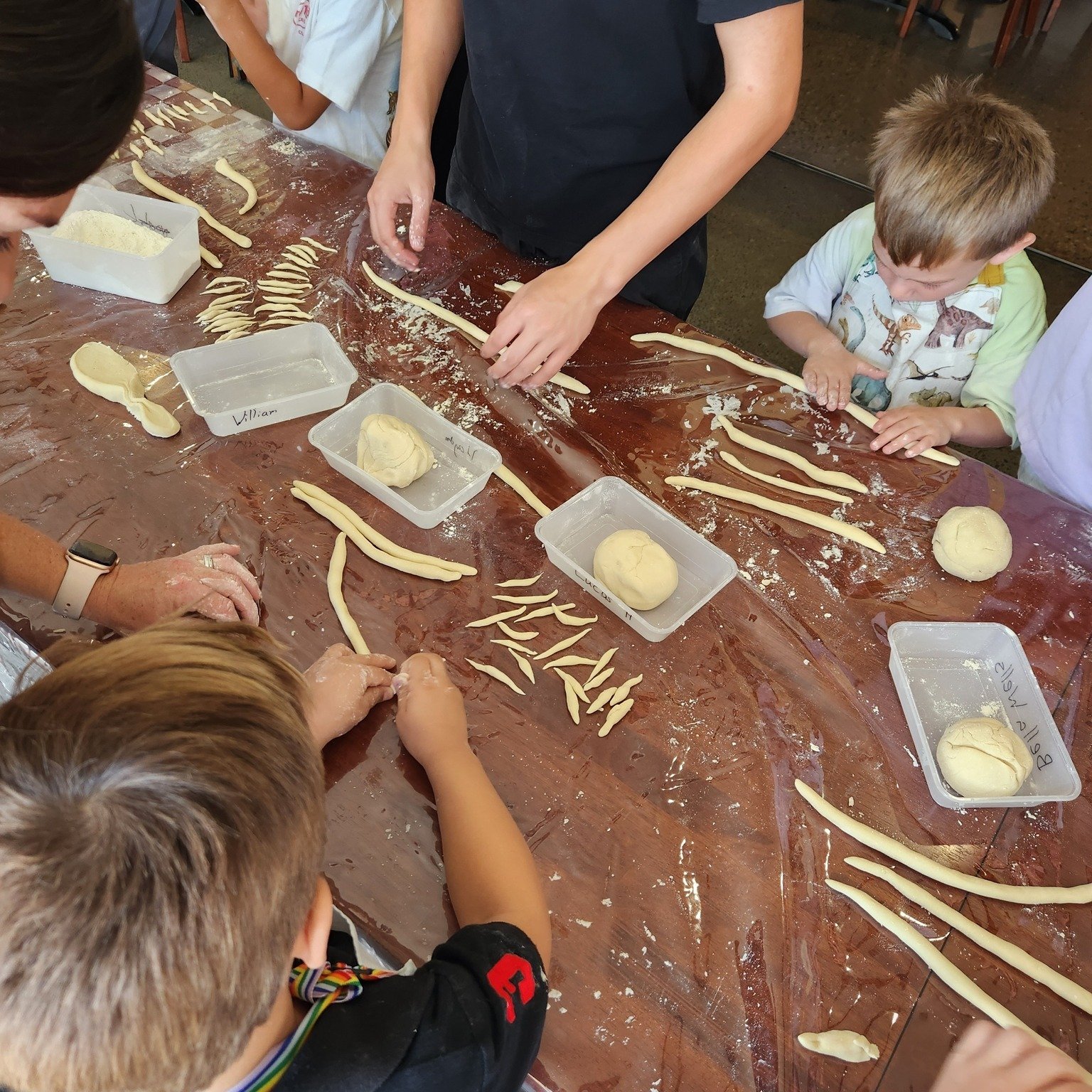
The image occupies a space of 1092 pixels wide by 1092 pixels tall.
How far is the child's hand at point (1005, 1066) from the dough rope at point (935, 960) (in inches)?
1.2

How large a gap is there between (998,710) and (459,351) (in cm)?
110

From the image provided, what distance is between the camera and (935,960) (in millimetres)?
955

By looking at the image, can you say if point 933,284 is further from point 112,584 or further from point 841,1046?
point 112,584

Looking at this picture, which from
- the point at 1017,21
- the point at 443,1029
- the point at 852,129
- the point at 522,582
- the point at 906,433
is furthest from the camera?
the point at 1017,21

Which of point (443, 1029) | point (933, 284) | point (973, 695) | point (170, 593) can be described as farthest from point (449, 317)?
point (443, 1029)

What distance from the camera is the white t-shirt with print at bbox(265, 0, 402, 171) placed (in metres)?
2.03

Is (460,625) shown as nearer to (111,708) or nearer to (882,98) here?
(111,708)

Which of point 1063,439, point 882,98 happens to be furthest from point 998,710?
point 882,98

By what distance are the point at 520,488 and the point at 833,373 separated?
0.68 m

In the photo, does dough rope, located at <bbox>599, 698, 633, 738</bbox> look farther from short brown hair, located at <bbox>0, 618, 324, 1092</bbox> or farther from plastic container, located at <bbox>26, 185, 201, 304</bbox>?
plastic container, located at <bbox>26, 185, 201, 304</bbox>

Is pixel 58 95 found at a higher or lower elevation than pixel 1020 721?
higher

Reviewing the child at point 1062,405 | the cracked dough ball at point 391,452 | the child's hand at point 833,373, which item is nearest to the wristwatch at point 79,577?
the cracked dough ball at point 391,452

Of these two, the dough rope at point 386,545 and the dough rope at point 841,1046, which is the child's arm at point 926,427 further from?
the dough rope at point 841,1046

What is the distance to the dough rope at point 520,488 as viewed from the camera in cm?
138
